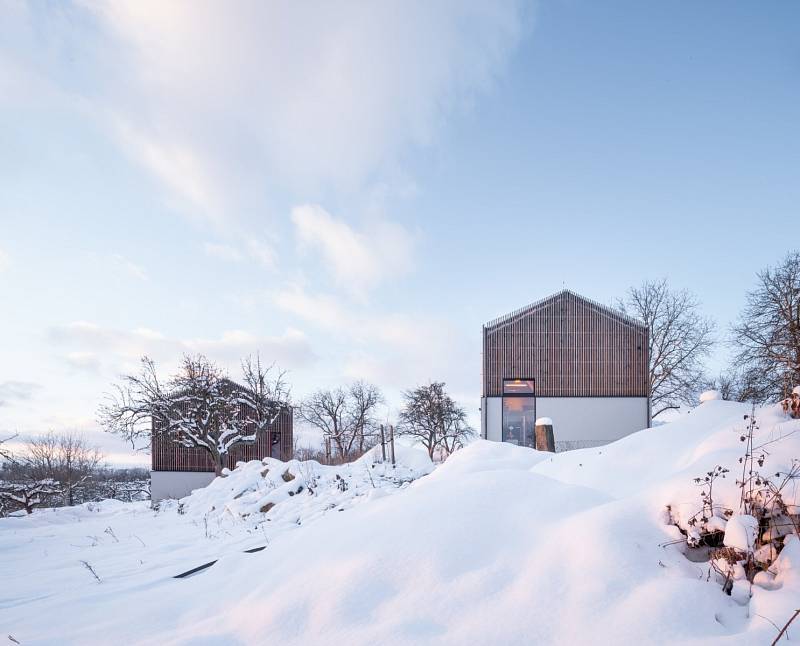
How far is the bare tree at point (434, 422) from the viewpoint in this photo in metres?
34.0

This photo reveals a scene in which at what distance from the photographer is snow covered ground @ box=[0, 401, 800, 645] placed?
2199 millimetres

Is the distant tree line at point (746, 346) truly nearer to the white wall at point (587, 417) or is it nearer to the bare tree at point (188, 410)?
the white wall at point (587, 417)

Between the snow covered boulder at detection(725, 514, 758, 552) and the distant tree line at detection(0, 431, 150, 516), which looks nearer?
the snow covered boulder at detection(725, 514, 758, 552)

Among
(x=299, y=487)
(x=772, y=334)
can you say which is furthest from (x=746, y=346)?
(x=299, y=487)

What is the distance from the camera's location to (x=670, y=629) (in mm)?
2062

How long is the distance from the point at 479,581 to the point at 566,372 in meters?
21.3

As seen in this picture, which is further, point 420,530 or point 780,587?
point 420,530

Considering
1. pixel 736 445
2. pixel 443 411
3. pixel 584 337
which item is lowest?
pixel 443 411

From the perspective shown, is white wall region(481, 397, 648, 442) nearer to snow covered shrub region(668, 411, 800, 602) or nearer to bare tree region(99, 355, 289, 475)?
bare tree region(99, 355, 289, 475)

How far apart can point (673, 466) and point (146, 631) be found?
13.8 ft

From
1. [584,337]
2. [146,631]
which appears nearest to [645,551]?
[146,631]

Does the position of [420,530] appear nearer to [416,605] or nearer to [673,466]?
[416,605]

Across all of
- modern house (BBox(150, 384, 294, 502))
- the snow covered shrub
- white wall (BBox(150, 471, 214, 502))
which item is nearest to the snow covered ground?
the snow covered shrub

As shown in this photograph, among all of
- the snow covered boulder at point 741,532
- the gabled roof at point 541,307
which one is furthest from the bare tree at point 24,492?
the snow covered boulder at point 741,532
